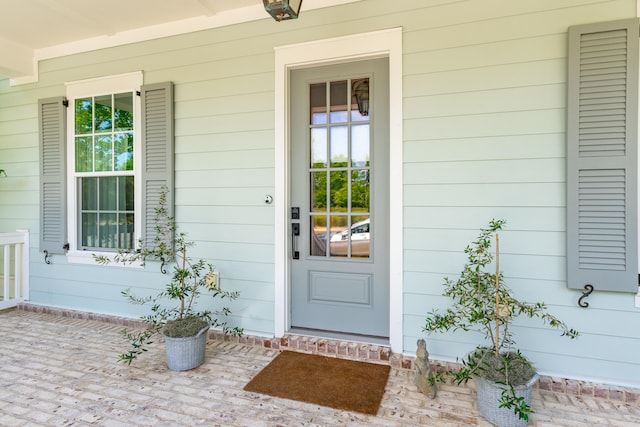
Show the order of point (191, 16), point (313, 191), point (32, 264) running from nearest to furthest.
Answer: point (313, 191), point (191, 16), point (32, 264)

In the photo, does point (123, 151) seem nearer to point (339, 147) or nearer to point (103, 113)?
point (103, 113)

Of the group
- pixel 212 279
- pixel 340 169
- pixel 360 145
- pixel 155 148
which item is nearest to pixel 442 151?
pixel 360 145

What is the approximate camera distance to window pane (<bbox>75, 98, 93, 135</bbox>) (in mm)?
3604

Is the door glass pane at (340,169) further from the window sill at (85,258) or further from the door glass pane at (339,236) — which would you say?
the window sill at (85,258)

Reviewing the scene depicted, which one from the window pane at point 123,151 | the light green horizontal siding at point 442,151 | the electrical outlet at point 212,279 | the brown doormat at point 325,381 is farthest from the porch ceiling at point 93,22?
the brown doormat at point 325,381

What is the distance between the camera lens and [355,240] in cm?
279

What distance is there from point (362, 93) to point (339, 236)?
1.13m

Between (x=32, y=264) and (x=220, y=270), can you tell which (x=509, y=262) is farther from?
(x=32, y=264)

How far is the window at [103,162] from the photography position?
10.7 feet

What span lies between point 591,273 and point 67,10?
441cm

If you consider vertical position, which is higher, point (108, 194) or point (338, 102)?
point (338, 102)

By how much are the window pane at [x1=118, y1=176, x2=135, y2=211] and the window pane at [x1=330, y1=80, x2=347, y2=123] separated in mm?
2079

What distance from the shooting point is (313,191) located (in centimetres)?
290

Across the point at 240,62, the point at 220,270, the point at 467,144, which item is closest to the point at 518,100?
the point at 467,144
